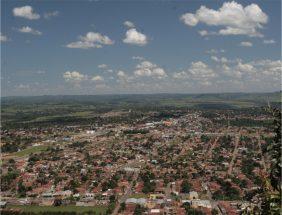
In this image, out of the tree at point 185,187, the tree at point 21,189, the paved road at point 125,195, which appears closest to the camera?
the paved road at point 125,195

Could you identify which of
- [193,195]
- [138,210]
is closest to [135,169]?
[193,195]

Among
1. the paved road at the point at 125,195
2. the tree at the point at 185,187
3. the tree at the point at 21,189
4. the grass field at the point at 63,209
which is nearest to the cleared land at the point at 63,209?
the grass field at the point at 63,209

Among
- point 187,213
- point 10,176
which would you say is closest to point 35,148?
point 10,176

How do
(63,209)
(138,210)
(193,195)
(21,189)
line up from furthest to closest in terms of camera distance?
(21,189), (193,195), (63,209), (138,210)

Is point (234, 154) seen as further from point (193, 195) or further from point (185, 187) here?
point (193, 195)

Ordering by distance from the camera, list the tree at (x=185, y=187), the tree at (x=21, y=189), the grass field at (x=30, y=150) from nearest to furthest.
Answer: the tree at (x=185, y=187)
the tree at (x=21, y=189)
the grass field at (x=30, y=150)

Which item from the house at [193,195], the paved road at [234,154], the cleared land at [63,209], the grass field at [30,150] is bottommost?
the cleared land at [63,209]

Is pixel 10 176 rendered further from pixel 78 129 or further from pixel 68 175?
pixel 78 129

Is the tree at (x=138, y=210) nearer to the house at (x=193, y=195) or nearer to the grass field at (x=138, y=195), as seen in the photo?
the grass field at (x=138, y=195)
